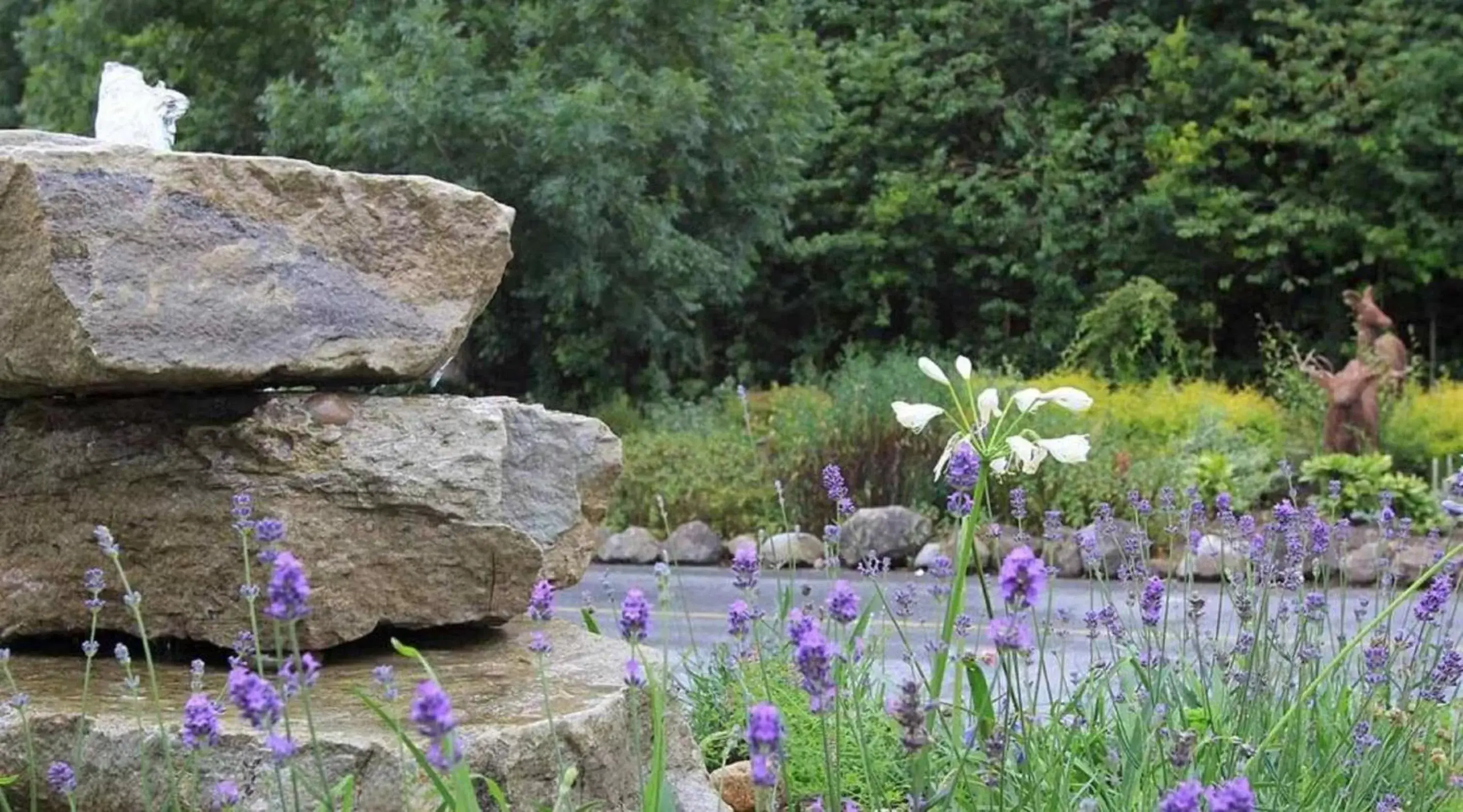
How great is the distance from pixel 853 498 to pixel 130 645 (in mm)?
8761

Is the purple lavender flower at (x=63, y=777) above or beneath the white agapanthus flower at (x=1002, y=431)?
beneath

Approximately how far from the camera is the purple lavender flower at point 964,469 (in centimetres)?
260

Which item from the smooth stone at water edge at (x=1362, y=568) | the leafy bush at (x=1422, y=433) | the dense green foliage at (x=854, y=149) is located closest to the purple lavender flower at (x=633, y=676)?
the smooth stone at water edge at (x=1362, y=568)

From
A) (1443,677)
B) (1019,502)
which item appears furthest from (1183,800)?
(1019,502)

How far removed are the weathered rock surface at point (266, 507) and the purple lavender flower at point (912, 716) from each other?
78.2 inches

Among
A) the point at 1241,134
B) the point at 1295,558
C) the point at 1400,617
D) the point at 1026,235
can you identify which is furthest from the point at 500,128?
the point at 1295,558

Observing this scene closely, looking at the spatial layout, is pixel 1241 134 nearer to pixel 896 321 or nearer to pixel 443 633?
pixel 896 321

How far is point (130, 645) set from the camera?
3.91 meters

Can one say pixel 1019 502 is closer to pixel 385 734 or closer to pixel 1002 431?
pixel 1002 431

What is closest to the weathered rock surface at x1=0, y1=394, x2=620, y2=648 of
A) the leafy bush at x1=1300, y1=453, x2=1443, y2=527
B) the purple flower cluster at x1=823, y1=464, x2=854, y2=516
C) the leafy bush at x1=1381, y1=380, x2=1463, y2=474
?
the purple flower cluster at x1=823, y1=464, x2=854, y2=516

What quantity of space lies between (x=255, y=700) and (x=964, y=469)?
1258 millimetres

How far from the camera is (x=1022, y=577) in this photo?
6.11 ft

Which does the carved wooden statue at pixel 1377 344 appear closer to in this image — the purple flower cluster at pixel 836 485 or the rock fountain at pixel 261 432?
the purple flower cluster at pixel 836 485

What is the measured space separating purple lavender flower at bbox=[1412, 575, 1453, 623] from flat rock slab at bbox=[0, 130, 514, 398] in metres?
2.12
